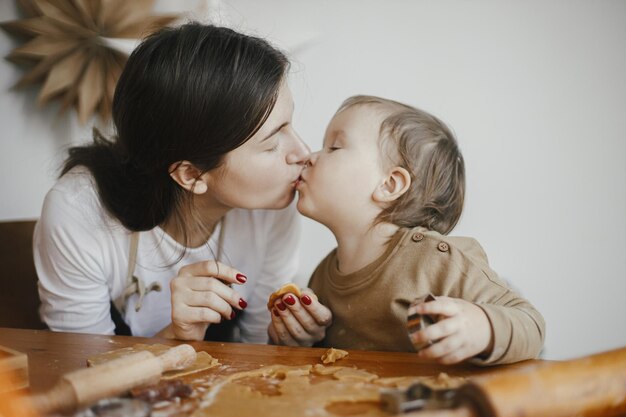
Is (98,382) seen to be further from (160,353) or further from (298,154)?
(298,154)

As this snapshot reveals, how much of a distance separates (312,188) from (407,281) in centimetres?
28

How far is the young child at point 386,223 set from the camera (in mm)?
914

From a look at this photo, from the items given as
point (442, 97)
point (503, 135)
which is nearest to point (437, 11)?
point (442, 97)

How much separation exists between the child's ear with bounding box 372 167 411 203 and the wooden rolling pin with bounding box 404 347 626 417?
52cm

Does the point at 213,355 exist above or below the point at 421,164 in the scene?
below

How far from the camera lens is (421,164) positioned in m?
1.07

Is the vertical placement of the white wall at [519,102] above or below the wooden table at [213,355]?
above

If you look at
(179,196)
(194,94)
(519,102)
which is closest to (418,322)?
(194,94)

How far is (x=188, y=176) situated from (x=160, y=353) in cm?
47

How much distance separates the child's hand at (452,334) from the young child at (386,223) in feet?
0.43

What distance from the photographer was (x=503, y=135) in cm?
152

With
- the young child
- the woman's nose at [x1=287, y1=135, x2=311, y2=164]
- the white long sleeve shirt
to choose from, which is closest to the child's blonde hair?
the young child

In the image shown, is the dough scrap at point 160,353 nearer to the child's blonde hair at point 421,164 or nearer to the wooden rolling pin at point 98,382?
the wooden rolling pin at point 98,382

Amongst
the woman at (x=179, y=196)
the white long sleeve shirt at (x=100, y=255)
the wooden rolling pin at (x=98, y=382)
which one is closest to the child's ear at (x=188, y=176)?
the woman at (x=179, y=196)
